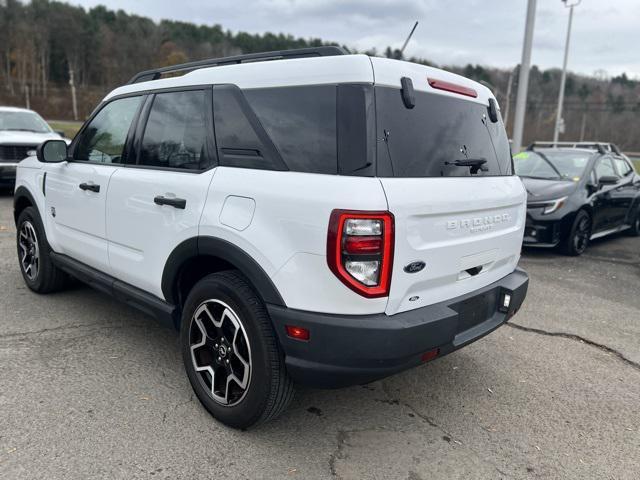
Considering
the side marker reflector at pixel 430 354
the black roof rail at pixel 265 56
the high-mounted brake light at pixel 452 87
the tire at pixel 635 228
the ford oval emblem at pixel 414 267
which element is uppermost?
the black roof rail at pixel 265 56

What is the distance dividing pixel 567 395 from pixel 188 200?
8.79 ft

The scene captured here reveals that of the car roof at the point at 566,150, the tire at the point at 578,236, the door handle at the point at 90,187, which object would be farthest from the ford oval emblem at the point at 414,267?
the car roof at the point at 566,150

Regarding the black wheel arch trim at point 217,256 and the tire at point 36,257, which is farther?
the tire at point 36,257

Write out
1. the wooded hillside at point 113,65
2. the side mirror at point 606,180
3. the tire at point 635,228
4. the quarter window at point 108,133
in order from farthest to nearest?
1. the wooded hillside at point 113,65
2. the tire at point 635,228
3. the side mirror at point 606,180
4. the quarter window at point 108,133

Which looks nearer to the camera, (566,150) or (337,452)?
(337,452)

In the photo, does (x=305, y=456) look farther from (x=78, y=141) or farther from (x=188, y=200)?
(x=78, y=141)

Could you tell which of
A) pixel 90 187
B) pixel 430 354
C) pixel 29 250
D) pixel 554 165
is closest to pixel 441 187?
pixel 430 354

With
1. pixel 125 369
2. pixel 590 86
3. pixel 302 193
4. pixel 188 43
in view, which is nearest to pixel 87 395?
pixel 125 369

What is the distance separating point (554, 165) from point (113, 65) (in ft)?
241

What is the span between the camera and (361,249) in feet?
7.14

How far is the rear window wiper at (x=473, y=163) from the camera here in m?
2.71

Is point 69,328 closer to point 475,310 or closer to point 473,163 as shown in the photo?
point 475,310

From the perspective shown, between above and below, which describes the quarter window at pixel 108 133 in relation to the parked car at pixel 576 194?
above

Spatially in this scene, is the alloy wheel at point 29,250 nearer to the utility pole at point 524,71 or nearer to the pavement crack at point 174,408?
the pavement crack at point 174,408
